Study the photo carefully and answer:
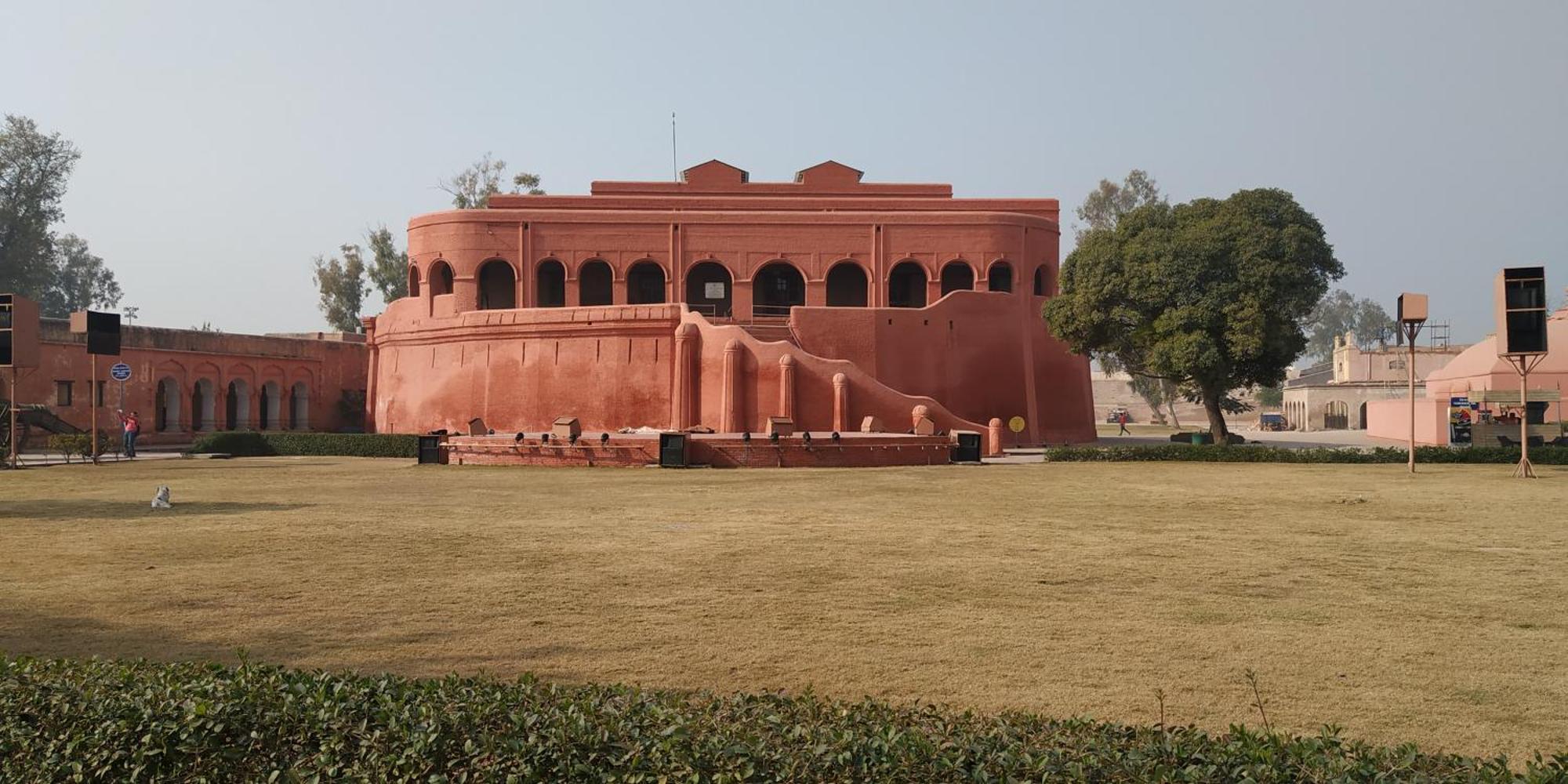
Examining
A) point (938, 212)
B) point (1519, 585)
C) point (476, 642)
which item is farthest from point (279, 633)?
point (938, 212)

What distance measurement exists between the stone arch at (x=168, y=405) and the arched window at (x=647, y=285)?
15055mm

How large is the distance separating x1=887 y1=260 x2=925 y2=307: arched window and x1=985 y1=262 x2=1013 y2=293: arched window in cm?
278

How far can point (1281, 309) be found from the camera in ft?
104

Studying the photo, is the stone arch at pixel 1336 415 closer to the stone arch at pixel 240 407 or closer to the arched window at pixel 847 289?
the arched window at pixel 847 289

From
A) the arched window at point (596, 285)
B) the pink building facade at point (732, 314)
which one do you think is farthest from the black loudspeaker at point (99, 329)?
the arched window at point (596, 285)

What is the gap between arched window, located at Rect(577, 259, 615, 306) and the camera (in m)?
41.0

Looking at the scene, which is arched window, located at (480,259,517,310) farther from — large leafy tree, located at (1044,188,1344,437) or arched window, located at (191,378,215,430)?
large leafy tree, located at (1044,188,1344,437)

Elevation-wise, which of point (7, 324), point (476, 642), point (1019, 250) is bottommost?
point (476, 642)

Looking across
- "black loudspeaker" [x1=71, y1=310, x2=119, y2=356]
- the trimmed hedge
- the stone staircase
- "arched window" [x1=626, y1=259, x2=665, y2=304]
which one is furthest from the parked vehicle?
the trimmed hedge

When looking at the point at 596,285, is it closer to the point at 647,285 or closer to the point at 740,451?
the point at 647,285

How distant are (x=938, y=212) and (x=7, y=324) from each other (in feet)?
83.4

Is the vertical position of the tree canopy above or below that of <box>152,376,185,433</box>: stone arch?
above

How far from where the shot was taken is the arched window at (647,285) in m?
40.4

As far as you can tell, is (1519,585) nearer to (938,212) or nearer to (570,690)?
(570,690)
